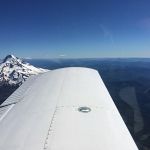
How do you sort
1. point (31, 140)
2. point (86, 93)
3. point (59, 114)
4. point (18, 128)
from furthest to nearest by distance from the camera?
point (86, 93) < point (59, 114) < point (18, 128) < point (31, 140)

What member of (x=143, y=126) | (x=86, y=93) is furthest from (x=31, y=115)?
(x=143, y=126)

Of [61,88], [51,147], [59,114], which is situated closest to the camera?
[51,147]

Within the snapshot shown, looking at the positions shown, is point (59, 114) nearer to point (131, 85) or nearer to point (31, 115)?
point (31, 115)

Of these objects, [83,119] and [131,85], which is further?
[131,85]

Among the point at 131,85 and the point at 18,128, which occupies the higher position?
the point at 18,128

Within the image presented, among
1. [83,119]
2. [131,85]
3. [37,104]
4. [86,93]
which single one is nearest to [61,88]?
[86,93]

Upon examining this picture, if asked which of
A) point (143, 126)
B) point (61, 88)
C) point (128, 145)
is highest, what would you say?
point (61, 88)
